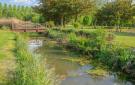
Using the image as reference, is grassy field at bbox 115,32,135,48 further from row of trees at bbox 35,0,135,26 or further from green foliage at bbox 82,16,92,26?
green foliage at bbox 82,16,92,26

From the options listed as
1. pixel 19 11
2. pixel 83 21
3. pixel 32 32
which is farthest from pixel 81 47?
pixel 19 11

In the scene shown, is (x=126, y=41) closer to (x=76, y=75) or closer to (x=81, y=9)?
(x=76, y=75)

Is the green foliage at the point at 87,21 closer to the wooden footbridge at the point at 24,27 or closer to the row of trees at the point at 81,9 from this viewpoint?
the row of trees at the point at 81,9

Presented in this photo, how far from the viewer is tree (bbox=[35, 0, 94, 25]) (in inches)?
2197

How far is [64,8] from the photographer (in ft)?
186

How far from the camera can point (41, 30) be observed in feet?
171

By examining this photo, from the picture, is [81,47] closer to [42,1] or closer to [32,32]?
[32,32]

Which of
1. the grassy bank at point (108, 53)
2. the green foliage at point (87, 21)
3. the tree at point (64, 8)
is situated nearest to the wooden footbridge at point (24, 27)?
the tree at point (64, 8)

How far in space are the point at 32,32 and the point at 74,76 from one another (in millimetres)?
37273

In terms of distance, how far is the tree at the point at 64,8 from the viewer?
183 feet

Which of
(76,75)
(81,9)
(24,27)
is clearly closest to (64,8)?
(81,9)

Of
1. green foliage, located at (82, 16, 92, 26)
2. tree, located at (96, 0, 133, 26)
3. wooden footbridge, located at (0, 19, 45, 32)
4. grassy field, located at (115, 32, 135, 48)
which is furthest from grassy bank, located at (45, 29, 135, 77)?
green foliage, located at (82, 16, 92, 26)

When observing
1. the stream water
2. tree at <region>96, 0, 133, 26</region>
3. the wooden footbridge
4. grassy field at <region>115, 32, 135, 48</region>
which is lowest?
the stream water

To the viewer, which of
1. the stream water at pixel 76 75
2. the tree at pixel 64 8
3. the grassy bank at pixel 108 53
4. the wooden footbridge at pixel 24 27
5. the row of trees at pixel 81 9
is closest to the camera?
the stream water at pixel 76 75
